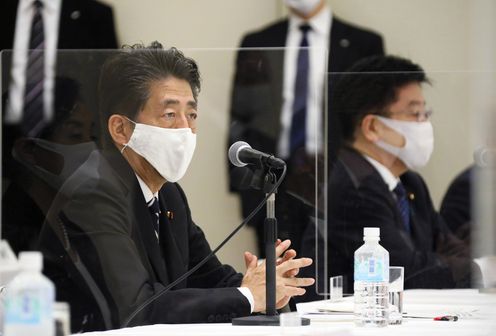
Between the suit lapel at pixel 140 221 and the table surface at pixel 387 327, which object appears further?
the suit lapel at pixel 140 221

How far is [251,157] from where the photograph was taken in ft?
8.48

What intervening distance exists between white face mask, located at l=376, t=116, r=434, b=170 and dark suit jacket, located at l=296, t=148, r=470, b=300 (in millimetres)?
52

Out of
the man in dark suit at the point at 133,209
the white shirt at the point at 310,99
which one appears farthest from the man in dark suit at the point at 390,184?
the man in dark suit at the point at 133,209

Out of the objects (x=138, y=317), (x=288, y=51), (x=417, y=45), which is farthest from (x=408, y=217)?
(x=417, y=45)

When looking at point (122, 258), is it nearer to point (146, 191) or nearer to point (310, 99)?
point (146, 191)

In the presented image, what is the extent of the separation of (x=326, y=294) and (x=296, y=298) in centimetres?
26

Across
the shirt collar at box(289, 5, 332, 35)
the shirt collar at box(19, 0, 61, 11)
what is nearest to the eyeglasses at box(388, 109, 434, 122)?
the shirt collar at box(289, 5, 332, 35)

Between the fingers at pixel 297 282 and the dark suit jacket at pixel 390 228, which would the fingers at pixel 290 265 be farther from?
the dark suit jacket at pixel 390 228

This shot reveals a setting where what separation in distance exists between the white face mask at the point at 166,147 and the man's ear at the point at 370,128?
2.36ft

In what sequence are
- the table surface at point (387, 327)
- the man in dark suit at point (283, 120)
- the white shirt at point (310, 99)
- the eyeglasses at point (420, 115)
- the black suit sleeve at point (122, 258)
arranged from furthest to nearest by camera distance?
the eyeglasses at point (420, 115)
the white shirt at point (310, 99)
the man in dark suit at point (283, 120)
the black suit sleeve at point (122, 258)
the table surface at point (387, 327)

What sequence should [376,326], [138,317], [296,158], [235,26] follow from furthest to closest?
[235,26] → [296,158] → [138,317] → [376,326]

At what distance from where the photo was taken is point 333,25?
5074 millimetres

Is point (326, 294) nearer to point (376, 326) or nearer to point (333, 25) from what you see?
point (376, 326)

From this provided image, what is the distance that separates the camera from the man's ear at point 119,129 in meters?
3.09
